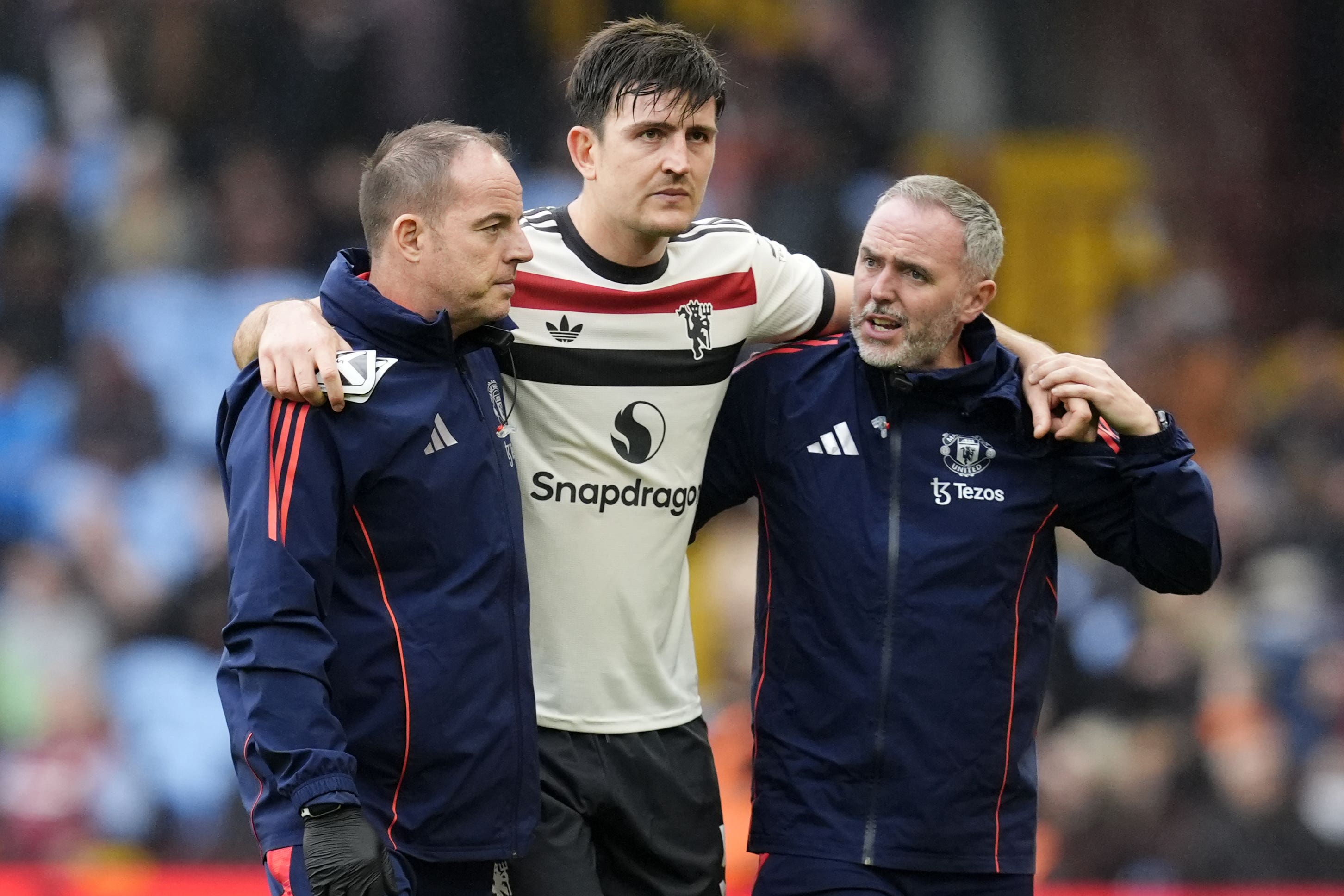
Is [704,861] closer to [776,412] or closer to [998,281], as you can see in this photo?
[776,412]

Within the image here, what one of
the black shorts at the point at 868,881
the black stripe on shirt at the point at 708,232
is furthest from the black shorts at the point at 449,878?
the black stripe on shirt at the point at 708,232

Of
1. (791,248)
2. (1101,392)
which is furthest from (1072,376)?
(791,248)

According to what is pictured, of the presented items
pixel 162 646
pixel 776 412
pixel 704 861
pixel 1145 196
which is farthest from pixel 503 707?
pixel 1145 196

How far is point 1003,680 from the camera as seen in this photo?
3377mm

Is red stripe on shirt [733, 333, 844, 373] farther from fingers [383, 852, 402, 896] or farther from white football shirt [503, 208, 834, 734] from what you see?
fingers [383, 852, 402, 896]

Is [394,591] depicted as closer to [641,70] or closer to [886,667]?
[886,667]

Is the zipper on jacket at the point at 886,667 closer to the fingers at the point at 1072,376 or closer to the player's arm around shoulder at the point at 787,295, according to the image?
the fingers at the point at 1072,376

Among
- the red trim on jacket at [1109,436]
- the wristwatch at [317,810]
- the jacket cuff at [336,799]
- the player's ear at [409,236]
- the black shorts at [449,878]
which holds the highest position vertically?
the player's ear at [409,236]

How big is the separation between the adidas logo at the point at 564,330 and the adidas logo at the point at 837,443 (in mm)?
525

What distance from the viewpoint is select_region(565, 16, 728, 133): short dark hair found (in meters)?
3.34

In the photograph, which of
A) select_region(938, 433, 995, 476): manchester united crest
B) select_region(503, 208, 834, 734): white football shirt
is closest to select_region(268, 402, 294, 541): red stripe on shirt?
select_region(503, 208, 834, 734): white football shirt

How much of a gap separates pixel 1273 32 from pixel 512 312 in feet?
23.0

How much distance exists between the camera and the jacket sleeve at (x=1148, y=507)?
11.0 ft

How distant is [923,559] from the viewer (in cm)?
335
